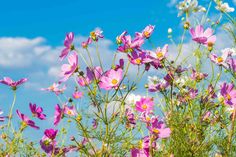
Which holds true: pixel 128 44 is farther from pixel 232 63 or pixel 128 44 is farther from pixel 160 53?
pixel 232 63

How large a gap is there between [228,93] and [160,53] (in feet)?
1.12

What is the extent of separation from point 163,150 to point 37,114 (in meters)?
0.64

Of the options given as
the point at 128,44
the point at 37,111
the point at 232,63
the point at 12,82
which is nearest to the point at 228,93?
the point at 232,63

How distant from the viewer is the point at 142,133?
2.57 metres

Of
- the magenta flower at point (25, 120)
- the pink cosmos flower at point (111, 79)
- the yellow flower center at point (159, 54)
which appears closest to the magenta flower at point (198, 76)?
the yellow flower center at point (159, 54)

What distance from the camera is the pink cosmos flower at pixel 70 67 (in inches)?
67.2

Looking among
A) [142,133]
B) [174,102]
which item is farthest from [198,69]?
[142,133]

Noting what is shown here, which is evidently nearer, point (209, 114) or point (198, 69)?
point (209, 114)

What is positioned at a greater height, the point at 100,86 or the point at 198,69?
the point at 198,69

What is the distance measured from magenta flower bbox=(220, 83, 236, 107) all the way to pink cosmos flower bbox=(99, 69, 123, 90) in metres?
0.51

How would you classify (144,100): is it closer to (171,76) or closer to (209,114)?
(171,76)

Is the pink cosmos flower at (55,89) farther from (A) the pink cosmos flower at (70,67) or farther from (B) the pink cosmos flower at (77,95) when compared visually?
(A) the pink cosmos flower at (70,67)

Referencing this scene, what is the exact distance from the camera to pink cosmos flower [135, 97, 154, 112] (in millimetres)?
2023

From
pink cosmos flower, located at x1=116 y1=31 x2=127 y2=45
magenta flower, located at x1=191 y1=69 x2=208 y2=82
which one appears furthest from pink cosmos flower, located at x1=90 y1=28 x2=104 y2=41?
magenta flower, located at x1=191 y1=69 x2=208 y2=82
